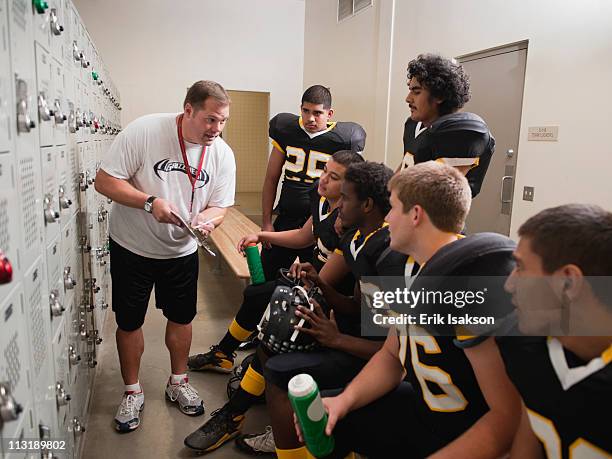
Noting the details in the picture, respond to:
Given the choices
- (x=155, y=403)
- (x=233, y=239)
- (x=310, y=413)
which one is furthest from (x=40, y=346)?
(x=233, y=239)

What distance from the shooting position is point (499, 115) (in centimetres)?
371

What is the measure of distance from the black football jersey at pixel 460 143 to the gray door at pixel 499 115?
1895mm

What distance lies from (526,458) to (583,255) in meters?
0.45

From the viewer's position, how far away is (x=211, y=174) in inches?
93.2

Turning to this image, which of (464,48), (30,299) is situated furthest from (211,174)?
(464,48)

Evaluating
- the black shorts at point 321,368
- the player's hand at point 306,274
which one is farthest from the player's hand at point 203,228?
the black shorts at point 321,368

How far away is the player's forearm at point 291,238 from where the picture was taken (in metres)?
Result: 2.69

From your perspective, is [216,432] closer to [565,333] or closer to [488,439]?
[488,439]

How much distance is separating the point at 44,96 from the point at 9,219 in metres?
0.55

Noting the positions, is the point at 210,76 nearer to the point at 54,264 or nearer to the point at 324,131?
the point at 324,131

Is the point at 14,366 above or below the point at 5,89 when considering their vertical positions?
below

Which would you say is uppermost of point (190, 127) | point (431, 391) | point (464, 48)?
point (464, 48)

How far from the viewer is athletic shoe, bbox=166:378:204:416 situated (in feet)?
7.89

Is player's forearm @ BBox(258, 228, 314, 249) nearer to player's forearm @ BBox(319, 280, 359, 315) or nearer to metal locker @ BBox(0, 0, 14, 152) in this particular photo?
player's forearm @ BBox(319, 280, 359, 315)
